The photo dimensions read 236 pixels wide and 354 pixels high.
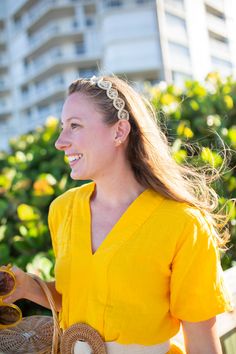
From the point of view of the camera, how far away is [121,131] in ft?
6.10

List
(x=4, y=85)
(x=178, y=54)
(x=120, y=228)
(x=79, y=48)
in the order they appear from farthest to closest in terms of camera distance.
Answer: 1. (x=4, y=85)
2. (x=79, y=48)
3. (x=178, y=54)
4. (x=120, y=228)

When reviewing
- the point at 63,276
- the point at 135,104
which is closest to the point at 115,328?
the point at 63,276

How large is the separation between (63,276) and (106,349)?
293 millimetres

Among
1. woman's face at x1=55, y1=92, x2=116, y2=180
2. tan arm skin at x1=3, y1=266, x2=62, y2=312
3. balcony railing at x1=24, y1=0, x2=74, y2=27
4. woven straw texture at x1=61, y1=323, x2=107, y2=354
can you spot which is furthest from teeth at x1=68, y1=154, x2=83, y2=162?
balcony railing at x1=24, y1=0, x2=74, y2=27

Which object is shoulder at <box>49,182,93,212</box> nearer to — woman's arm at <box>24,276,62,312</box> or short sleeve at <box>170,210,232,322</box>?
woman's arm at <box>24,276,62,312</box>

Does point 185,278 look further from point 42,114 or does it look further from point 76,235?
point 42,114

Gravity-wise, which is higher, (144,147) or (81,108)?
(81,108)

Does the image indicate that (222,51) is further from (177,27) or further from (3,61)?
(3,61)

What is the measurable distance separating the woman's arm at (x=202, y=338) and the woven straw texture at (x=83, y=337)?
279mm

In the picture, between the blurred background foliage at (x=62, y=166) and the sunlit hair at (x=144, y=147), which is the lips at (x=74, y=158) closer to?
the sunlit hair at (x=144, y=147)

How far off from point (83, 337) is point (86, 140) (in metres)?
0.67

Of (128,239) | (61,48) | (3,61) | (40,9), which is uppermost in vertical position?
(40,9)

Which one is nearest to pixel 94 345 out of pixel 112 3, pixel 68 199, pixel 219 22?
pixel 68 199

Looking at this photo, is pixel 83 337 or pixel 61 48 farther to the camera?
pixel 61 48
